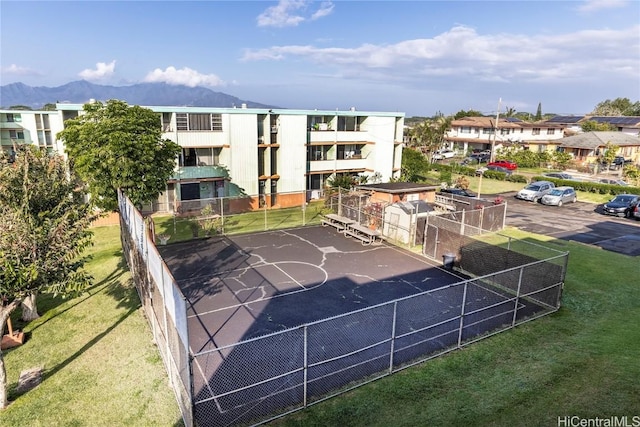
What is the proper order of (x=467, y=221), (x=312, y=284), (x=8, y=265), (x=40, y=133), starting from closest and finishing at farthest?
(x=8, y=265)
(x=312, y=284)
(x=467, y=221)
(x=40, y=133)

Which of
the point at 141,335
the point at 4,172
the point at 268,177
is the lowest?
the point at 141,335

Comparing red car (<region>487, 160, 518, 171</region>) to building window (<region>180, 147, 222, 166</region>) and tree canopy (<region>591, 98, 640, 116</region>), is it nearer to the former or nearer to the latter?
building window (<region>180, 147, 222, 166</region>)

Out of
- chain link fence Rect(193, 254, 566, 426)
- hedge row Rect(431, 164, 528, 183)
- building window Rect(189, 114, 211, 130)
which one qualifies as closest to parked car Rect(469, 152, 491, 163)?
hedge row Rect(431, 164, 528, 183)

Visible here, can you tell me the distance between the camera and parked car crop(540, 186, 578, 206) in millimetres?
35812

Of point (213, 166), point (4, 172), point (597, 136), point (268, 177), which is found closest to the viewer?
point (4, 172)

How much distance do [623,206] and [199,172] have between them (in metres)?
33.2

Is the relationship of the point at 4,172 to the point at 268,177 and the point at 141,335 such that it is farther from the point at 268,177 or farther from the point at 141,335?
the point at 268,177

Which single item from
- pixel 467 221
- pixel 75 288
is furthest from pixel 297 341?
pixel 467 221

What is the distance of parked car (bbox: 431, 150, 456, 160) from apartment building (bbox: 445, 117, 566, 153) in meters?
3.91

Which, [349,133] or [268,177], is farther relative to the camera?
[349,133]

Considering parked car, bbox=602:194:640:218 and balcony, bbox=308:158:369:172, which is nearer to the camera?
parked car, bbox=602:194:640:218

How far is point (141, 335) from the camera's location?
41.7ft

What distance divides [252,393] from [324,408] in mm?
1838

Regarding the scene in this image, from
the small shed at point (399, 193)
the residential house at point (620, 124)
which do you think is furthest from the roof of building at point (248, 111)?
the residential house at point (620, 124)
